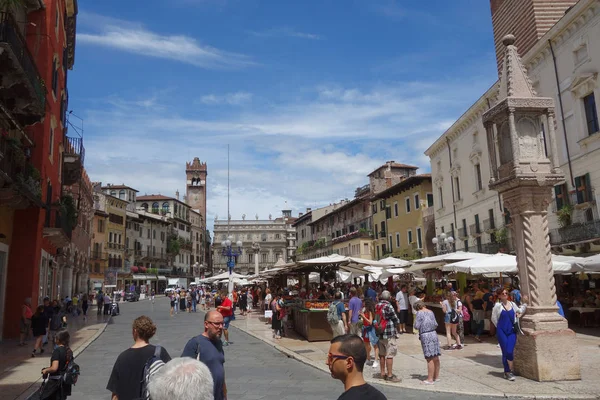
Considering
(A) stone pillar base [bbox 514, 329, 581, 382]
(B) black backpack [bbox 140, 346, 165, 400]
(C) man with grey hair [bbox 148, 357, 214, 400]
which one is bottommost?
(A) stone pillar base [bbox 514, 329, 581, 382]

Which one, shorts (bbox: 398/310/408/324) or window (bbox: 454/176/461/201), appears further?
window (bbox: 454/176/461/201)

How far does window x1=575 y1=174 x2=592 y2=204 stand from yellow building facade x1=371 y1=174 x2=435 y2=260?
20.5 m

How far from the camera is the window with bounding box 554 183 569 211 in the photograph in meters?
24.3

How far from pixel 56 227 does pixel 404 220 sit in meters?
34.2

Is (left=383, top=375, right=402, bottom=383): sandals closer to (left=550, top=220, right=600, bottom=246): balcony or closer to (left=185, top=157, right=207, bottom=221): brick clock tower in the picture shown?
(left=550, top=220, right=600, bottom=246): balcony

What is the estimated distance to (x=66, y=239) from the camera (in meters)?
22.2

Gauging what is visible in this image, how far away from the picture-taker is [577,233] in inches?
890

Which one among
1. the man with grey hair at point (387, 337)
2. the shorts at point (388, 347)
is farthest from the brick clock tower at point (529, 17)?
the shorts at point (388, 347)

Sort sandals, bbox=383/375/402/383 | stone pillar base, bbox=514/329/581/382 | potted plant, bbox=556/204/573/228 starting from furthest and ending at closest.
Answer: potted plant, bbox=556/204/573/228 → sandals, bbox=383/375/402/383 → stone pillar base, bbox=514/329/581/382

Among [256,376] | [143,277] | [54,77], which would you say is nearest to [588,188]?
[256,376]

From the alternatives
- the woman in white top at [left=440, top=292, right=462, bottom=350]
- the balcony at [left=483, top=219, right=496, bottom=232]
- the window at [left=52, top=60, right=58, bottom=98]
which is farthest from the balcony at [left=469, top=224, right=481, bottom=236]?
the window at [left=52, top=60, right=58, bottom=98]

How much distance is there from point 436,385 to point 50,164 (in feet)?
58.3

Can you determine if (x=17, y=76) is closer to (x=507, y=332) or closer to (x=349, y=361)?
(x=349, y=361)

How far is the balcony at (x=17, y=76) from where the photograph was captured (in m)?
11.4
